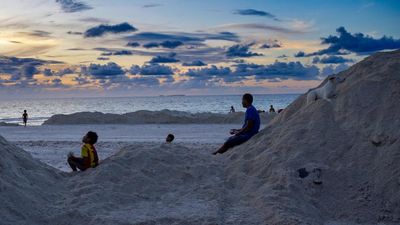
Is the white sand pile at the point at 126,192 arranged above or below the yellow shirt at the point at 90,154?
below

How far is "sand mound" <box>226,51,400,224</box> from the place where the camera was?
6.53 metres

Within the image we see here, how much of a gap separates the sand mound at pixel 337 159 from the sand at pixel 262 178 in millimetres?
17

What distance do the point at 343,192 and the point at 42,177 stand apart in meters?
4.76

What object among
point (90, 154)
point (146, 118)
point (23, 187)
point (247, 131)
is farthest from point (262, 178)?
point (146, 118)

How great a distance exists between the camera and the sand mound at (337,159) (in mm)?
6531

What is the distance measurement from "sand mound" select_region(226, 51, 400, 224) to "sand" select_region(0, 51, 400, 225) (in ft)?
0.06

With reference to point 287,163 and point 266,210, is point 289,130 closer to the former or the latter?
point 287,163

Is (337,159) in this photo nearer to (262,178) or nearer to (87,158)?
(262,178)

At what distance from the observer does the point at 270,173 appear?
25.1 feet

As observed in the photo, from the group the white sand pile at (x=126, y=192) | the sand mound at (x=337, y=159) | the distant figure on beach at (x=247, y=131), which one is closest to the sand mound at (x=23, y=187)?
the white sand pile at (x=126, y=192)

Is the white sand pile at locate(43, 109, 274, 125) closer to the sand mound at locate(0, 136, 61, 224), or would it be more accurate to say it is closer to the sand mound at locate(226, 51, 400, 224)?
the sand mound at locate(226, 51, 400, 224)

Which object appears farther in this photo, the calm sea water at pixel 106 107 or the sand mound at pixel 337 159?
the calm sea water at pixel 106 107

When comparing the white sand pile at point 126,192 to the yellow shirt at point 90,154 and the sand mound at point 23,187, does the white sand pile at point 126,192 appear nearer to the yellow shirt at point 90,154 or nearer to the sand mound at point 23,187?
the sand mound at point 23,187

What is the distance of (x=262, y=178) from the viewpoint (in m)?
7.66
